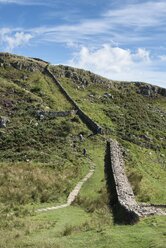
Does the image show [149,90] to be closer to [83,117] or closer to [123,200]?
[83,117]

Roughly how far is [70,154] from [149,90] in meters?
61.0

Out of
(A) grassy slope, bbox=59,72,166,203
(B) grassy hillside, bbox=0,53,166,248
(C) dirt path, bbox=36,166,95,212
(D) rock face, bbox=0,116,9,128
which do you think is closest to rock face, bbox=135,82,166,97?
(B) grassy hillside, bbox=0,53,166,248

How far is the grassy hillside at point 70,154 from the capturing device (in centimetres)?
2205

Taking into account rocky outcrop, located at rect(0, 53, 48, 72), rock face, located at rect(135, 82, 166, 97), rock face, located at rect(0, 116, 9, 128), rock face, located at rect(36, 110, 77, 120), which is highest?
rocky outcrop, located at rect(0, 53, 48, 72)

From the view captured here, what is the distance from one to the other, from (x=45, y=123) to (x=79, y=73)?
44.3 metres

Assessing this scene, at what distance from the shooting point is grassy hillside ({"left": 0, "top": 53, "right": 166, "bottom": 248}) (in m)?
22.0

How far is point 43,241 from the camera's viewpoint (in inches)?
805

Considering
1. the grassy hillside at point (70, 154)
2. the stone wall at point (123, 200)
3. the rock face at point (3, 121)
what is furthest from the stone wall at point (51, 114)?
the stone wall at point (123, 200)

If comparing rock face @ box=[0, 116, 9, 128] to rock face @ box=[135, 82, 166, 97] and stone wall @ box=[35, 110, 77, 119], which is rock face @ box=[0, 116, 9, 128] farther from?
rock face @ box=[135, 82, 166, 97]

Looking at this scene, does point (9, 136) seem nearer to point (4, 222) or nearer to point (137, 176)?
point (137, 176)

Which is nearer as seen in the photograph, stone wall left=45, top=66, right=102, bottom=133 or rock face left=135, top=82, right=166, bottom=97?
stone wall left=45, top=66, right=102, bottom=133

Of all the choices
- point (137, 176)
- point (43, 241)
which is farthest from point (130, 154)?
point (43, 241)

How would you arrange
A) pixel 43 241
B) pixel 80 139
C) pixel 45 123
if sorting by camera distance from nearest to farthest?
pixel 43 241 → pixel 80 139 → pixel 45 123

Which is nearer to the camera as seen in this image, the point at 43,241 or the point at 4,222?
the point at 43,241
